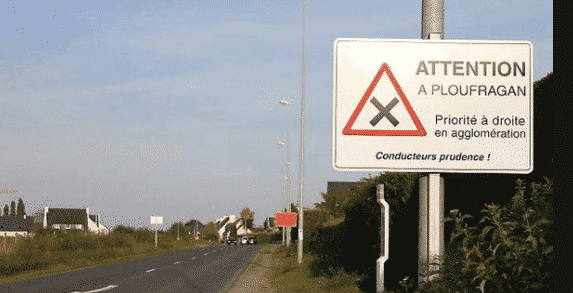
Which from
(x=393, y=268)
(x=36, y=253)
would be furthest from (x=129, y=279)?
(x=393, y=268)

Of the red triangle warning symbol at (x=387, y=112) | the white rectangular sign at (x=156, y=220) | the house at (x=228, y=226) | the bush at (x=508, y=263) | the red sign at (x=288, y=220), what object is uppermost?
the red triangle warning symbol at (x=387, y=112)

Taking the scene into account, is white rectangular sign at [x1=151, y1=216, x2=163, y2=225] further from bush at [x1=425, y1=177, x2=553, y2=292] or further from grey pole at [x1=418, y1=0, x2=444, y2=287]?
grey pole at [x1=418, y1=0, x2=444, y2=287]

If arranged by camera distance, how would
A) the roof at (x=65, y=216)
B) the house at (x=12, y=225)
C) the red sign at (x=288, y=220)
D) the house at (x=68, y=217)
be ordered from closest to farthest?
the red sign at (x=288, y=220) < the house at (x=12, y=225) < the house at (x=68, y=217) < the roof at (x=65, y=216)

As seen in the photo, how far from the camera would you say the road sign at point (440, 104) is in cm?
325

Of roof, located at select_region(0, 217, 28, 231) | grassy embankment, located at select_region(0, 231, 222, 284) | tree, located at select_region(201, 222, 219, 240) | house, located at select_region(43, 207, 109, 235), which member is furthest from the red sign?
tree, located at select_region(201, 222, 219, 240)

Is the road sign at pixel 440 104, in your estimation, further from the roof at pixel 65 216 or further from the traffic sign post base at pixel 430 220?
the roof at pixel 65 216

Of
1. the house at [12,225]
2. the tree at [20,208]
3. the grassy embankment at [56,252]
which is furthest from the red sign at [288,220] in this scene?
the tree at [20,208]

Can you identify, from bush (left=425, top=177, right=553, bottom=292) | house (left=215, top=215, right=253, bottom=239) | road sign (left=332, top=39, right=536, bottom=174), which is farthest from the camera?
house (left=215, top=215, right=253, bottom=239)

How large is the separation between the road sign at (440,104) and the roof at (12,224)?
11691 cm

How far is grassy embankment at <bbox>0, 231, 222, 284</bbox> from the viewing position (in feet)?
91.2

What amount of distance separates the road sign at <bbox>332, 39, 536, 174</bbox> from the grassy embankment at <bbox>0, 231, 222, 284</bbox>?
77.8 feet

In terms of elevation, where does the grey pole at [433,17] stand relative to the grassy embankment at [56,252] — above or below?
above

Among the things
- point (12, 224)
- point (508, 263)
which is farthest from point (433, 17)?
point (12, 224)

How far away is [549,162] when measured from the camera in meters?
7.13
